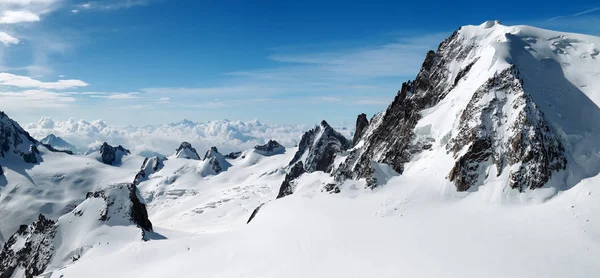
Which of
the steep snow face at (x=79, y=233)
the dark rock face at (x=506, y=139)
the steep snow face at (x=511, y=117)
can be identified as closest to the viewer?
the dark rock face at (x=506, y=139)

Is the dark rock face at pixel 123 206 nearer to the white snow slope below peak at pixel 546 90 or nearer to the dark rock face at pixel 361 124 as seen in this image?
the white snow slope below peak at pixel 546 90

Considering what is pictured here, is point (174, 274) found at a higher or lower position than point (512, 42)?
lower

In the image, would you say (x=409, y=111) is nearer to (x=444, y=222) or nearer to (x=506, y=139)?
(x=506, y=139)

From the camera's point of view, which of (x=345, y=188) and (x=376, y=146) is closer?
(x=345, y=188)

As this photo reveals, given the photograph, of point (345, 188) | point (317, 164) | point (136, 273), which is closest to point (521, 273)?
point (345, 188)

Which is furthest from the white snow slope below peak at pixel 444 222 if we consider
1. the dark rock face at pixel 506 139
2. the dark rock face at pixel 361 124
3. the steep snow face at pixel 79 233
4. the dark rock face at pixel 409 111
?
the dark rock face at pixel 361 124

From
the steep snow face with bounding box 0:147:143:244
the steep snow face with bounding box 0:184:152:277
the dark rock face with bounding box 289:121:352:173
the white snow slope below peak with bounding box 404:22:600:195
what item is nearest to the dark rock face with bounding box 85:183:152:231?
the steep snow face with bounding box 0:184:152:277

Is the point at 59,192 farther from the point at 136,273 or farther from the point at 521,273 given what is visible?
the point at 521,273
